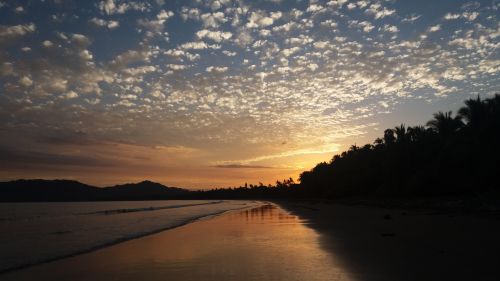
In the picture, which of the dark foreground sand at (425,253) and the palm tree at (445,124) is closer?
the dark foreground sand at (425,253)

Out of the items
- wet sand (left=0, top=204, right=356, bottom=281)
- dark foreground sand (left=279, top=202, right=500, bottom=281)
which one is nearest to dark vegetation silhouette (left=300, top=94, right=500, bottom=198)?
dark foreground sand (left=279, top=202, right=500, bottom=281)

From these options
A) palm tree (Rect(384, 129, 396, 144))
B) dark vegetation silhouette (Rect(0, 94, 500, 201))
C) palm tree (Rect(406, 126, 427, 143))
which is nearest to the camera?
dark vegetation silhouette (Rect(0, 94, 500, 201))

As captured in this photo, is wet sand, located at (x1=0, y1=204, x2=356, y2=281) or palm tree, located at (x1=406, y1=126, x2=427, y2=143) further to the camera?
palm tree, located at (x1=406, y1=126, x2=427, y2=143)

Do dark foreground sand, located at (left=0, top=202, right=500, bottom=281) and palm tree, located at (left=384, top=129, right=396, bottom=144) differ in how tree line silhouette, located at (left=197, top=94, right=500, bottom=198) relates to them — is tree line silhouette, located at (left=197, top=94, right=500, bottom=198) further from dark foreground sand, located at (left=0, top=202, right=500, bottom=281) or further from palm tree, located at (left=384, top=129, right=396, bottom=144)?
dark foreground sand, located at (left=0, top=202, right=500, bottom=281)

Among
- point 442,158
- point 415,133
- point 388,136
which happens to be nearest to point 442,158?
point 442,158

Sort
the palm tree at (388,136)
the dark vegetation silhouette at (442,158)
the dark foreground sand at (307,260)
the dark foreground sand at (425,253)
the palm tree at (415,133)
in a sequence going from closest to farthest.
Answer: the dark foreground sand at (425,253) → the dark foreground sand at (307,260) → the dark vegetation silhouette at (442,158) → the palm tree at (415,133) → the palm tree at (388,136)

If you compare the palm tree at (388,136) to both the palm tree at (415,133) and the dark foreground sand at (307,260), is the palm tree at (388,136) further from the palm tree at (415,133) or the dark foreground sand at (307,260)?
the dark foreground sand at (307,260)

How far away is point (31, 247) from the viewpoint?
22.2m

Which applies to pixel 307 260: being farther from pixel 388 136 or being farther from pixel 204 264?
pixel 388 136

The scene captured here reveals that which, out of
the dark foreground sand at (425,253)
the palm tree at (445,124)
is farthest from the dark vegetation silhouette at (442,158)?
the dark foreground sand at (425,253)

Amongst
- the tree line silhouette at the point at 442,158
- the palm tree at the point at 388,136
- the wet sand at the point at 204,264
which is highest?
the palm tree at the point at 388,136

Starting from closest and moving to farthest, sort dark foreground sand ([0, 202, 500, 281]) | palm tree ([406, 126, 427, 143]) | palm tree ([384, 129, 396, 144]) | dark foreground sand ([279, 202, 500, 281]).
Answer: dark foreground sand ([279, 202, 500, 281]), dark foreground sand ([0, 202, 500, 281]), palm tree ([406, 126, 427, 143]), palm tree ([384, 129, 396, 144])

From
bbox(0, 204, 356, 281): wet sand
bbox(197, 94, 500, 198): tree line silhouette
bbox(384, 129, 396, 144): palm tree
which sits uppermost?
bbox(384, 129, 396, 144): palm tree

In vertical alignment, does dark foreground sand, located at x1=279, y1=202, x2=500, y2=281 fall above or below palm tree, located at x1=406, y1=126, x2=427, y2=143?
below
